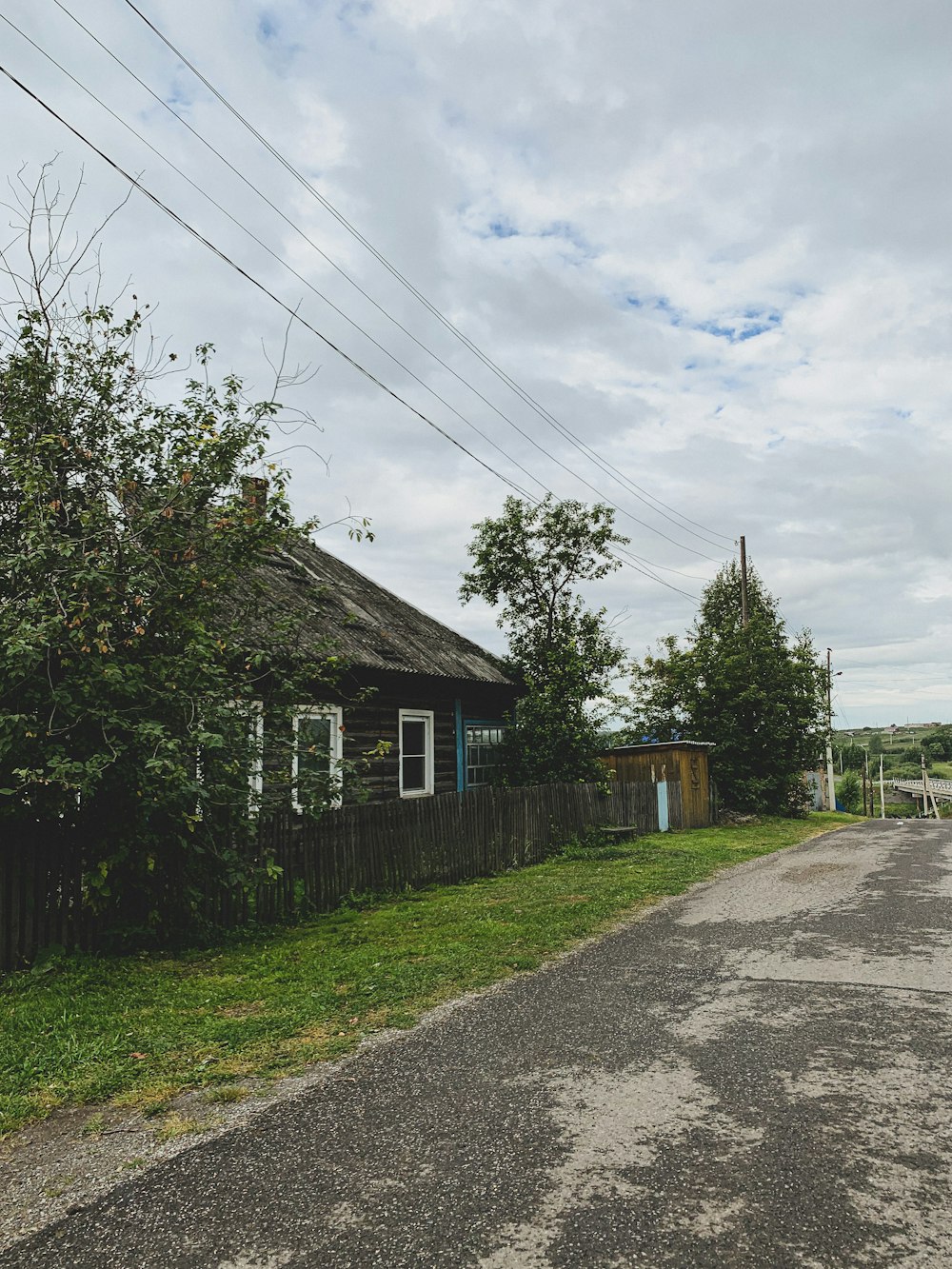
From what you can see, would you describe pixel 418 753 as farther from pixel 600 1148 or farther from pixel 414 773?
pixel 600 1148

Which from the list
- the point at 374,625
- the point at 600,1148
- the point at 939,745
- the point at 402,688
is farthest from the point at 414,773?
the point at 939,745

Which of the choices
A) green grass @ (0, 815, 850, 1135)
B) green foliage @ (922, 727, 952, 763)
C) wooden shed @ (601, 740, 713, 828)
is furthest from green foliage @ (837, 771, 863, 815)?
green foliage @ (922, 727, 952, 763)

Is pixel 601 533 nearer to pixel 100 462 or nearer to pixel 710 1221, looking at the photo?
pixel 100 462

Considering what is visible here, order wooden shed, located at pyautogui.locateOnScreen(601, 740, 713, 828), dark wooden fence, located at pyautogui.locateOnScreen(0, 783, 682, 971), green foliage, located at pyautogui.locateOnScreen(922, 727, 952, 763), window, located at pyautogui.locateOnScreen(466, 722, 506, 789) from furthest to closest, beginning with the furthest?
green foliage, located at pyautogui.locateOnScreen(922, 727, 952, 763) → wooden shed, located at pyautogui.locateOnScreen(601, 740, 713, 828) → window, located at pyautogui.locateOnScreen(466, 722, 506, 789) → dark wooden fence, located at pyautogui.locateOnScreen(0, 783, 682, 971)

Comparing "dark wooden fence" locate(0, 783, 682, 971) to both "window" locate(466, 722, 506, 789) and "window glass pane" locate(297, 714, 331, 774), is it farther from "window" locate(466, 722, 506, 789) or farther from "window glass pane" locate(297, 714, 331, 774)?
"window" locate(466, 722, 506, 789)

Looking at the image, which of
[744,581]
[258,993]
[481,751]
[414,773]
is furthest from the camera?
[744,581]

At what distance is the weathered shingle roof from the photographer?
13.7m

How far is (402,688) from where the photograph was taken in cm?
1498

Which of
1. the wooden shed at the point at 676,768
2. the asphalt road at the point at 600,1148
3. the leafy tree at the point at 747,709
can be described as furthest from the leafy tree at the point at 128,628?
the leafy tree at the point at 747,709

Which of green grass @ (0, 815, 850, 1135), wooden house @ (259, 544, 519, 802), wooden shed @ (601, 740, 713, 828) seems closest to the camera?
green grass @ (0, 815, 850, 1135)

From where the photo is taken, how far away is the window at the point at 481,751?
56.6 ft

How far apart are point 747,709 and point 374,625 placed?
15547 mm

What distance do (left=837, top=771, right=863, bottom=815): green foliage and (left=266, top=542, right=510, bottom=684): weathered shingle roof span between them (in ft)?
144

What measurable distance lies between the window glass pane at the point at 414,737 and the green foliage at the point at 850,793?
152 ft
